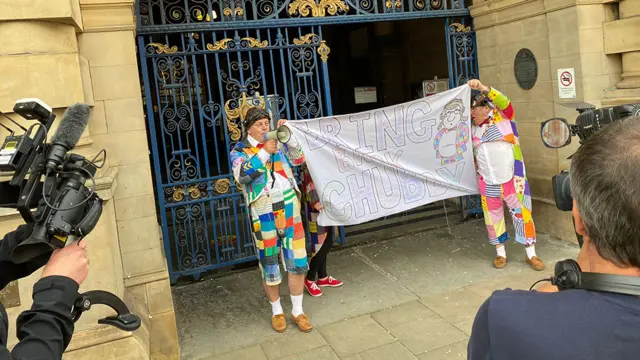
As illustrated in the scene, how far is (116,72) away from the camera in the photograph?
4.25 m

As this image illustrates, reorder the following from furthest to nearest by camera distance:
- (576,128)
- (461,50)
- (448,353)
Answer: (461,50), (448,353), (576,128)

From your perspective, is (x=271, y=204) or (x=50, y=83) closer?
(x=50, y=83)

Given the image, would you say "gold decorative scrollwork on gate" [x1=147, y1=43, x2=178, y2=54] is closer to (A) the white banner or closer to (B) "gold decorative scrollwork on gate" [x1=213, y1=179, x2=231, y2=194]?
(B) "gold decorative scrollwork on gate" [x1=213, y1=179, x2=231, y2=194]

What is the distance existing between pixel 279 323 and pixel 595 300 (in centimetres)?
361

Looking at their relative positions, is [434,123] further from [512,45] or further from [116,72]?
[116,72]

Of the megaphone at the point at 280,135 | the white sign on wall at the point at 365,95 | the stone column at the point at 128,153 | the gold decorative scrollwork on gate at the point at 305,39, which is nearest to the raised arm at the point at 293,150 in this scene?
the megaphone at the point at 280,135

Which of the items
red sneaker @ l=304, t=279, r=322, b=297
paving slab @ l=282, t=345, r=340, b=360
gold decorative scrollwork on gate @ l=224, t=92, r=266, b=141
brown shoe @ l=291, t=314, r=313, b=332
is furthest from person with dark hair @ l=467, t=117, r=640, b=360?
gold decorative scrollwork on gate @ l=224, t=92, r=266, b=141

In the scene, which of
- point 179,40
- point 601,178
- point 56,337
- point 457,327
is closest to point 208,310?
point 457,327

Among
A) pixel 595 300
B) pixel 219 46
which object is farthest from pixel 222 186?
pixel 595 300

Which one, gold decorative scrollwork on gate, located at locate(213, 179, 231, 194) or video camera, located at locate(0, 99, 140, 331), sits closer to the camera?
video camera, located at locate(0, 99, 140, 331)

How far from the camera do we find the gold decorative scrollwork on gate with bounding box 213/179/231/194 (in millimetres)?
5664

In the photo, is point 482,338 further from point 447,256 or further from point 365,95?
point 365,95

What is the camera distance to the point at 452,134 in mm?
5543

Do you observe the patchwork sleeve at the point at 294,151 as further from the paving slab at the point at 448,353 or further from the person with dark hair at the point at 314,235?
the paving slab at the point at 448,353
